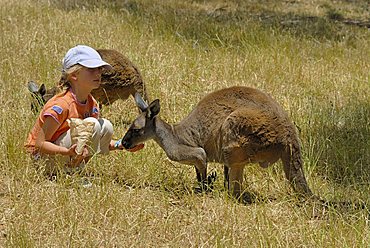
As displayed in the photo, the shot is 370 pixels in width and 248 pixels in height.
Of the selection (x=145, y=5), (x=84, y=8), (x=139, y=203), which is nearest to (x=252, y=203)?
(x=139, y=203)

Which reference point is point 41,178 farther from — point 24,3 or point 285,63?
point 24,3

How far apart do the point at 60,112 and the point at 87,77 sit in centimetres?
28

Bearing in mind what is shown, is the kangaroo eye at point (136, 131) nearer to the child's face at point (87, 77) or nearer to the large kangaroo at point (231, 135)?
the large kangaroo at point (231, 135)

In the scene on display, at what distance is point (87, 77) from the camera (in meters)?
4.25

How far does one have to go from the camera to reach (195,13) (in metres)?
10.1

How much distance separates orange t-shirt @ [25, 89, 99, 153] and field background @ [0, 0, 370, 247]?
0.49 ft

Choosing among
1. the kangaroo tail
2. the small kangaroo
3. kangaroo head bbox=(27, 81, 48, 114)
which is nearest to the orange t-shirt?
kangaroo head bbox=(27, 81, 48, 114)

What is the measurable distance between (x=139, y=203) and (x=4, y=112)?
65.3 inches

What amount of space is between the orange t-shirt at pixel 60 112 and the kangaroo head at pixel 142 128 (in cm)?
32

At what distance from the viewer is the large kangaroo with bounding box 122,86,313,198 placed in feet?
13.6

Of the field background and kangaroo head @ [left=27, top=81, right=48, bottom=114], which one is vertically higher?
kangaroo head @ [left=27, top=81, right=48, bottom=114]

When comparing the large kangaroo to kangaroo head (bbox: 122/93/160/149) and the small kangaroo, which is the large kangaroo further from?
the small kangaroo

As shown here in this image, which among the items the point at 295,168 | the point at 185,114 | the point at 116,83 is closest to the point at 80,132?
the point at 295,168

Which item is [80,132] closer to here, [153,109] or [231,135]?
[153,109]
